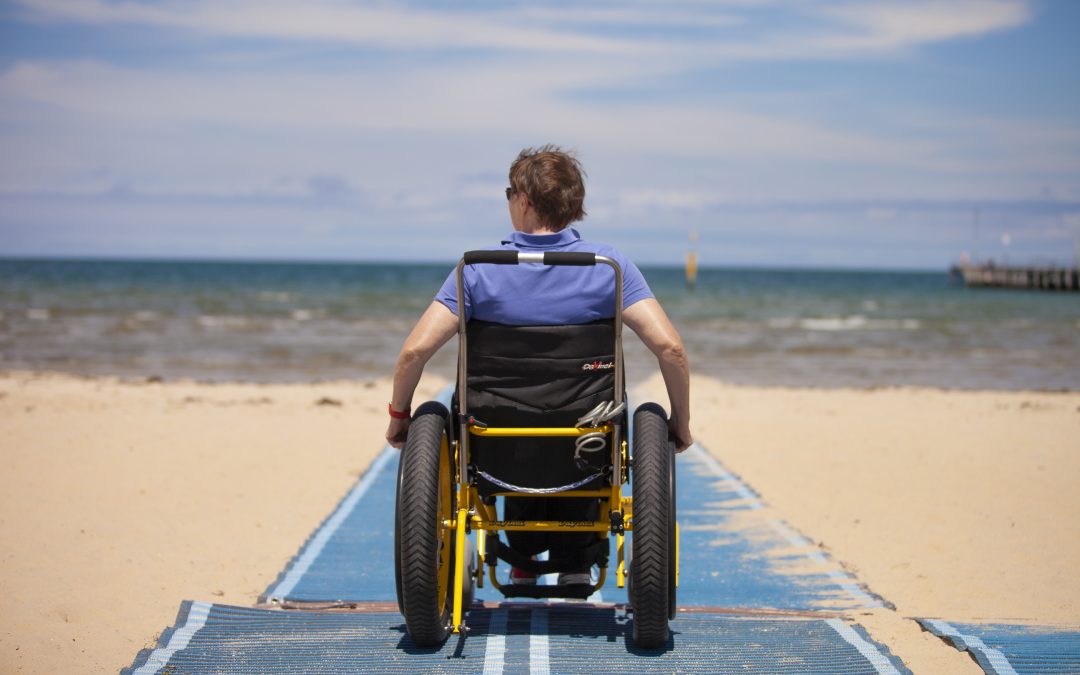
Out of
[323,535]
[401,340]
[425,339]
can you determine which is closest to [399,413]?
[425,339]

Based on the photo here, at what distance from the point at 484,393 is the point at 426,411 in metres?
0.27

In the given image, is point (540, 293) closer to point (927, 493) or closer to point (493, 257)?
point (493, 257)

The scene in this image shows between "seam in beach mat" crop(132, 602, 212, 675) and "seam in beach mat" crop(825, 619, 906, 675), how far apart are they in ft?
8.30

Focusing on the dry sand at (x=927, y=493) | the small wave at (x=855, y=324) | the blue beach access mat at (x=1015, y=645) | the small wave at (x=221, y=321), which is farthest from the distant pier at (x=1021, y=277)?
the blue beach access mat at (x=1015, y=645)

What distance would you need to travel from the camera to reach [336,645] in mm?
3889

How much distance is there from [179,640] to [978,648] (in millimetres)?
3037

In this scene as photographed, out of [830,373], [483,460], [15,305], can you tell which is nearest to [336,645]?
[483,460]

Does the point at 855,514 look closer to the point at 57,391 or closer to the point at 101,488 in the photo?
the point at 101,488

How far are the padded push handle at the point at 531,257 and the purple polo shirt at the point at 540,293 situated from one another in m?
0.07

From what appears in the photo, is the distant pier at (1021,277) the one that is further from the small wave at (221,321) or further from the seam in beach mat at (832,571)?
the seam in beach mat at (832,571)

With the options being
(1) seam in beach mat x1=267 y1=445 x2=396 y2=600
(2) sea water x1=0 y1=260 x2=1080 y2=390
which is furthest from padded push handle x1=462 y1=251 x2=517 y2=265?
(2) sea water x1=0 y1=260 x2=1080 y2=390

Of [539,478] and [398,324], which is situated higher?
[539,478]

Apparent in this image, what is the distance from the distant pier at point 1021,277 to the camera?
68375 mm

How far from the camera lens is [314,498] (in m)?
7.30
